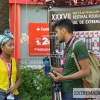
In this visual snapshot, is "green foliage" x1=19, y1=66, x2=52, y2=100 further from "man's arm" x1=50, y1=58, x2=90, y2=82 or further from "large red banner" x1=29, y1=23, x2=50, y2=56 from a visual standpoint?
"large red banner" x1=29, y1=23, x2=50, y2=56

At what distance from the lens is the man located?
3338 millimetres

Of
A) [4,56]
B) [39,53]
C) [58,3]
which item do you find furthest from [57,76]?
[39,53]

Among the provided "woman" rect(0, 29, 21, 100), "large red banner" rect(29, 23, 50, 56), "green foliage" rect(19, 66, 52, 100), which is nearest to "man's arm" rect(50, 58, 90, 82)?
"woman" rect(0, 29, 21, 100)

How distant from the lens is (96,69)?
3555 millimetres

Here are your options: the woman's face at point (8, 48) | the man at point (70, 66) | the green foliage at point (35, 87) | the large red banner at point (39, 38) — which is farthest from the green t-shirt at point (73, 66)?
the large red banner at point (39, 38)

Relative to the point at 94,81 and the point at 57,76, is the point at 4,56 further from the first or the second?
the point at 94,81

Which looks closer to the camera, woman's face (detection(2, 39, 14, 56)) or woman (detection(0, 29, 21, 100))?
woman (detection(0, 29, 21, 100))

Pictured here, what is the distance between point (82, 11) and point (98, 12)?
25 cm

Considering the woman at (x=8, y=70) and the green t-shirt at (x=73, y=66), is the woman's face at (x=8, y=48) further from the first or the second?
the green t-shirt at (x=73, y=66)

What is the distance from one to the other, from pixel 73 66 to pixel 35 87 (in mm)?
2875

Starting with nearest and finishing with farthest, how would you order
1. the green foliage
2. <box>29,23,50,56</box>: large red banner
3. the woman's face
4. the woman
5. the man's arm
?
the man's arm
the woman
the woman's face
the green foliage
<box>29,23,50,56</box>: large red banner

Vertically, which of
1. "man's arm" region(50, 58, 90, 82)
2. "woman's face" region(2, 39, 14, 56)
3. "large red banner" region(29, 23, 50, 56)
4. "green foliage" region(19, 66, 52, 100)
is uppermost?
"woman's face" region(2, 39, 14, 56)

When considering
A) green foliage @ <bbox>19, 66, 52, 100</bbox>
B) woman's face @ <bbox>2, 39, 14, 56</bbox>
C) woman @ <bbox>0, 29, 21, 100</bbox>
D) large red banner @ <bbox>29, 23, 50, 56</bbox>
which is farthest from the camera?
large red banner @ <bbox>29, 23, 50, 56</bbox>

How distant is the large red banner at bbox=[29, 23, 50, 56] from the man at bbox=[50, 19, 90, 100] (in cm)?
616
